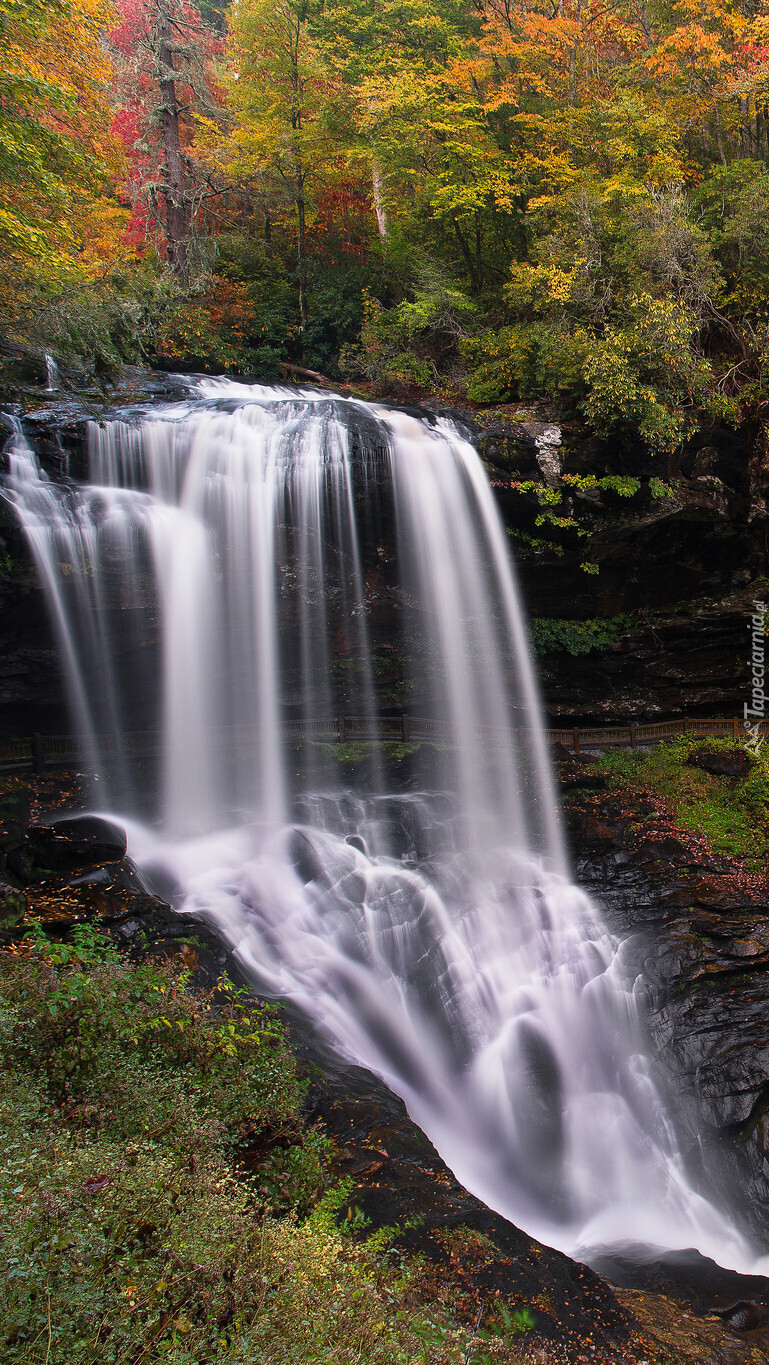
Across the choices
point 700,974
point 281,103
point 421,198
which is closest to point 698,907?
point 700,974

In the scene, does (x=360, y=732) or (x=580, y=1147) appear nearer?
(x=580, y=1147)

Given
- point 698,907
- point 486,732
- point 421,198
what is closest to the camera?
point 698,907

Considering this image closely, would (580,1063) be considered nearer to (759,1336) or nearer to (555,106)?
(759,1336)

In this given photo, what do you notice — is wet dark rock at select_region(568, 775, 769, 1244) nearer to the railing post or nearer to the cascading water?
the cascading water

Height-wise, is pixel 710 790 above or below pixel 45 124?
below

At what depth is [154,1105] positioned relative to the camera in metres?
3.90

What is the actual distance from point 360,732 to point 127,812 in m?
5.01

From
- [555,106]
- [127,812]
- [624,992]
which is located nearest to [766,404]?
[555,106]

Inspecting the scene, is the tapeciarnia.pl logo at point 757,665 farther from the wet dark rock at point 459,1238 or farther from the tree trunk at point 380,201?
the tree trunk at point 380,201

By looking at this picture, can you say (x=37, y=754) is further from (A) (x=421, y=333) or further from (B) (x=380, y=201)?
(B) (x=380, y=201)

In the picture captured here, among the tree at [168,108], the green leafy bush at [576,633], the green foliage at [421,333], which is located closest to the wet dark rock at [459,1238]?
the green leafy bush at [576,633]

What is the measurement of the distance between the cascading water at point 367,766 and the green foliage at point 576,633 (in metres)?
0.60

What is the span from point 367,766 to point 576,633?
5.52 meters

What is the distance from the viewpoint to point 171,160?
18922mm
